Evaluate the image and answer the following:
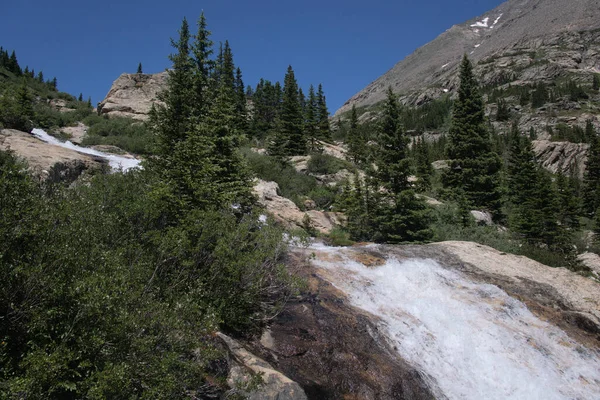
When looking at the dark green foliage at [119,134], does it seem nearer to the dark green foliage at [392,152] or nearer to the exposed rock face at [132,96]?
the exposed rock face at [132,96]

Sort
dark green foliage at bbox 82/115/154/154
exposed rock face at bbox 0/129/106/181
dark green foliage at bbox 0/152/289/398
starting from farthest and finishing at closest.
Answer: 1. dark green foliage at bbox 82/115/154/154
2. exposed rock face at bbox 0/129/106/181
3. dark green foliage at bbox 0/152/289/398

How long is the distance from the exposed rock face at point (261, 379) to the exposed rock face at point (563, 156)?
78.0m

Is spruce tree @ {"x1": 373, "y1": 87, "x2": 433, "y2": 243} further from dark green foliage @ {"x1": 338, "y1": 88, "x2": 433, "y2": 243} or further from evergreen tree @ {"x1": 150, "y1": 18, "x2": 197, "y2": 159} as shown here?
evergreen tree @ {"x1": 150, "y1": 18, "x2": 197, "y2": 159}

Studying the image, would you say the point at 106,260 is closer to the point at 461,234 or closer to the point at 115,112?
the point at 461,234

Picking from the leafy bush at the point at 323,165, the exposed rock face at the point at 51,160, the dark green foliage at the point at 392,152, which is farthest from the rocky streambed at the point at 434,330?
the leafy bush at the point at 323,165

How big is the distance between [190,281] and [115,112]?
42.3m

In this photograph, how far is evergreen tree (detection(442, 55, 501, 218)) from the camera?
93.6ft

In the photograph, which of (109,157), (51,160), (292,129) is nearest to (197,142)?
(51,160)

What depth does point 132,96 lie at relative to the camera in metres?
45.5

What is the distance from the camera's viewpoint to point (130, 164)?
23.4 meters

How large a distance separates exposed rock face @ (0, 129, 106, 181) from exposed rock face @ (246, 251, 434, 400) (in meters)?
10.7

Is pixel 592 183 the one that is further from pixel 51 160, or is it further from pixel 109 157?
pixel 51 160

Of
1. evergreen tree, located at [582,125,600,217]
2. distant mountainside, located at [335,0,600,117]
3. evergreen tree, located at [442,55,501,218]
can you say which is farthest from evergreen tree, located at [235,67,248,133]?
distant mountainside, located at [335,0,600,117]

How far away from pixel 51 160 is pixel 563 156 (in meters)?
82.1
